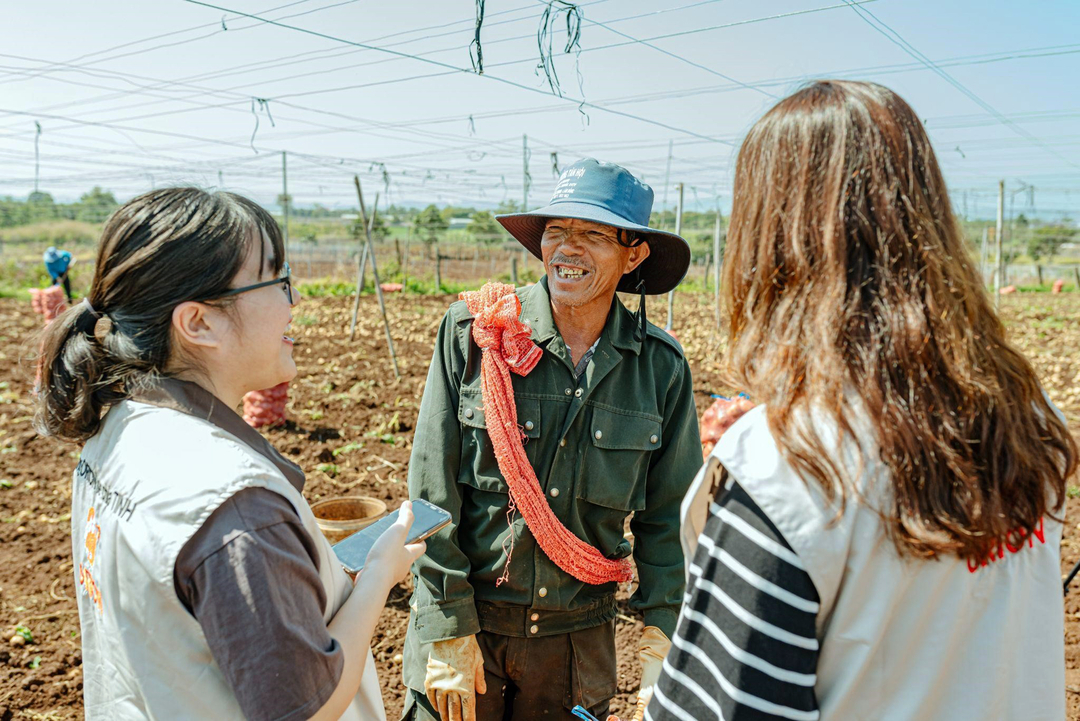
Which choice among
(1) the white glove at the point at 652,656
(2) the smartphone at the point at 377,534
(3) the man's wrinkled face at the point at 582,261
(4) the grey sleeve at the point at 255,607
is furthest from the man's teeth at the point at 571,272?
(4) the grey sleeve at the point at 255,607

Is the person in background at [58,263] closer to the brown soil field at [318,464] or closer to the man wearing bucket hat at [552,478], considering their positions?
the brown soil field at [318,464]

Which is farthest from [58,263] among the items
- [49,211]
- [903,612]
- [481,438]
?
[49,211]

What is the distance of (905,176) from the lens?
1136 millimetres

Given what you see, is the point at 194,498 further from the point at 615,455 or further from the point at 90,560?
the point at 615,455

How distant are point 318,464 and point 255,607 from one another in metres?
5.75

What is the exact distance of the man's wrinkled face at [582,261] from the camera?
231cm

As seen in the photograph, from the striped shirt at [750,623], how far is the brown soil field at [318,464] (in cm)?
42

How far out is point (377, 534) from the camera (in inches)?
66.5

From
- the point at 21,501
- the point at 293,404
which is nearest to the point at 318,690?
the point at 21,501

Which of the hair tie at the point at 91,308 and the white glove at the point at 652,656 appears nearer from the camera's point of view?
the hair tie at the point at 91,308

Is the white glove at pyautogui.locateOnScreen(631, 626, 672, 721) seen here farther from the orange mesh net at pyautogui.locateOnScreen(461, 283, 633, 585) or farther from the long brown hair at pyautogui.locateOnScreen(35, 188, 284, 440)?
the long brown hair at pyautogui.locateOnScreen(35, 188, 284, 440)

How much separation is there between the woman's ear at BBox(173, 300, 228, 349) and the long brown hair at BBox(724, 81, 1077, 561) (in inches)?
37.4

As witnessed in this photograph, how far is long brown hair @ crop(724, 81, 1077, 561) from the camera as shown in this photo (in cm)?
103

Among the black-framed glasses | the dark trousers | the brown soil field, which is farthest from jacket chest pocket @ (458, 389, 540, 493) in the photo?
the black-framed glasses
